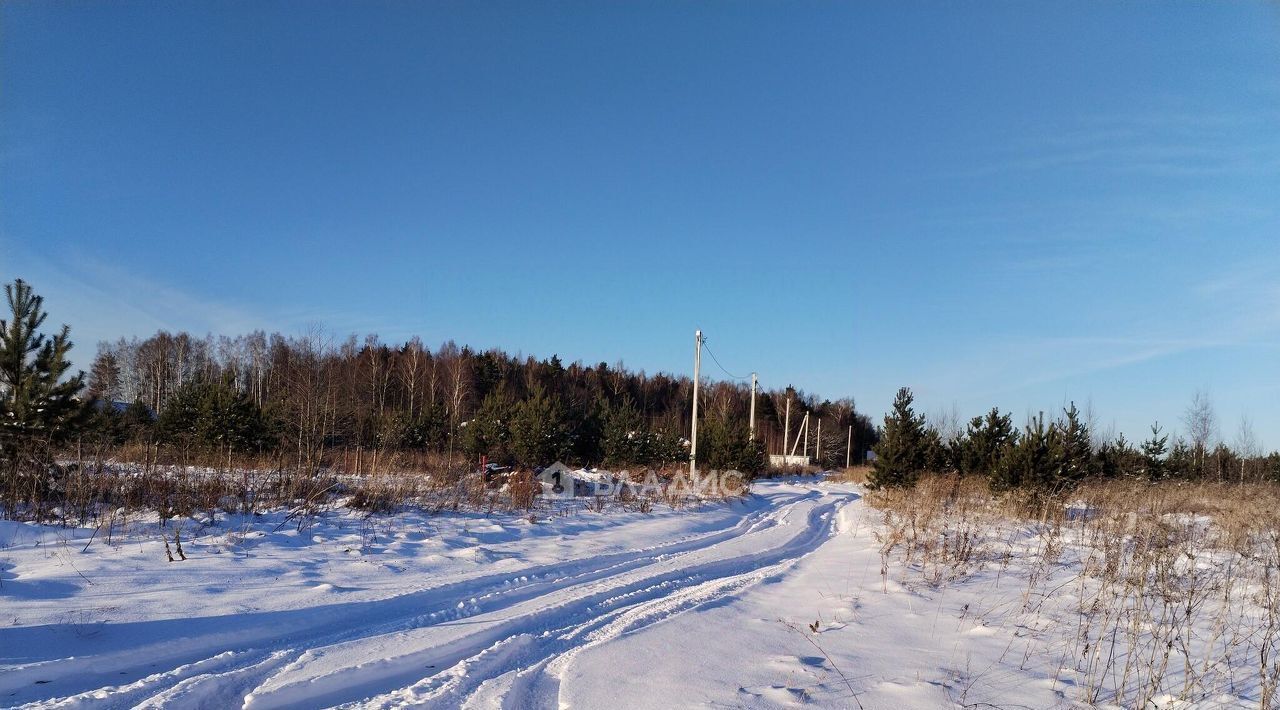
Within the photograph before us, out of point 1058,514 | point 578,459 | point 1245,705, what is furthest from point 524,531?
point 578,459

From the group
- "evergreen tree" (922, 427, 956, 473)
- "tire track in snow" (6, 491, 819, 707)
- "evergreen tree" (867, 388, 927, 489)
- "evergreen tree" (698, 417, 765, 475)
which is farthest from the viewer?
"evergreen tree" (698, 417, 765, 475)

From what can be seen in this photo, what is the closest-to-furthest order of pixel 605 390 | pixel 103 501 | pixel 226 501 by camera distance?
pixel 103 501
pixel 226 501
pixel 605 390

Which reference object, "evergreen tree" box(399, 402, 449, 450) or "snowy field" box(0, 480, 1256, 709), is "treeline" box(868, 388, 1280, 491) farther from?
"evergreen tree" box(399, 402, 449, 450)

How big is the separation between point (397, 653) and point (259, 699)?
0.97m

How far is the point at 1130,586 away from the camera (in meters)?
5.67

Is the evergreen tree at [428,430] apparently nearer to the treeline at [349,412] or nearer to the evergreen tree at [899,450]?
the treeline at [349,412]

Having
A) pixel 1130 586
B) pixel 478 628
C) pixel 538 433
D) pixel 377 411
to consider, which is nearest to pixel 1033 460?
pixel 1130 586

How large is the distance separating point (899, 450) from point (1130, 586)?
57.7 feet

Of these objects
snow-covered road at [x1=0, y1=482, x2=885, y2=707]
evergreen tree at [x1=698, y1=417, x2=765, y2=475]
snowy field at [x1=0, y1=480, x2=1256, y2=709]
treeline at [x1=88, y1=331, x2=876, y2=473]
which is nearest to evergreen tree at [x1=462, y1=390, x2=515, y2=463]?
treeline at [x1=88, y1=331, x2=876, y2=473]

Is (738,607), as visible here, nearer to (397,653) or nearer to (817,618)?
(817,618)

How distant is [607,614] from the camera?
6.04 m

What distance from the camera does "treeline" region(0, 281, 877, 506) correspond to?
47.1 feet

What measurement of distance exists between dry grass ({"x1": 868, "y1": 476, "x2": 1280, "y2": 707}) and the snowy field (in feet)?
0.44

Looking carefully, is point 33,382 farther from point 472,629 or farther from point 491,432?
point 491,432
